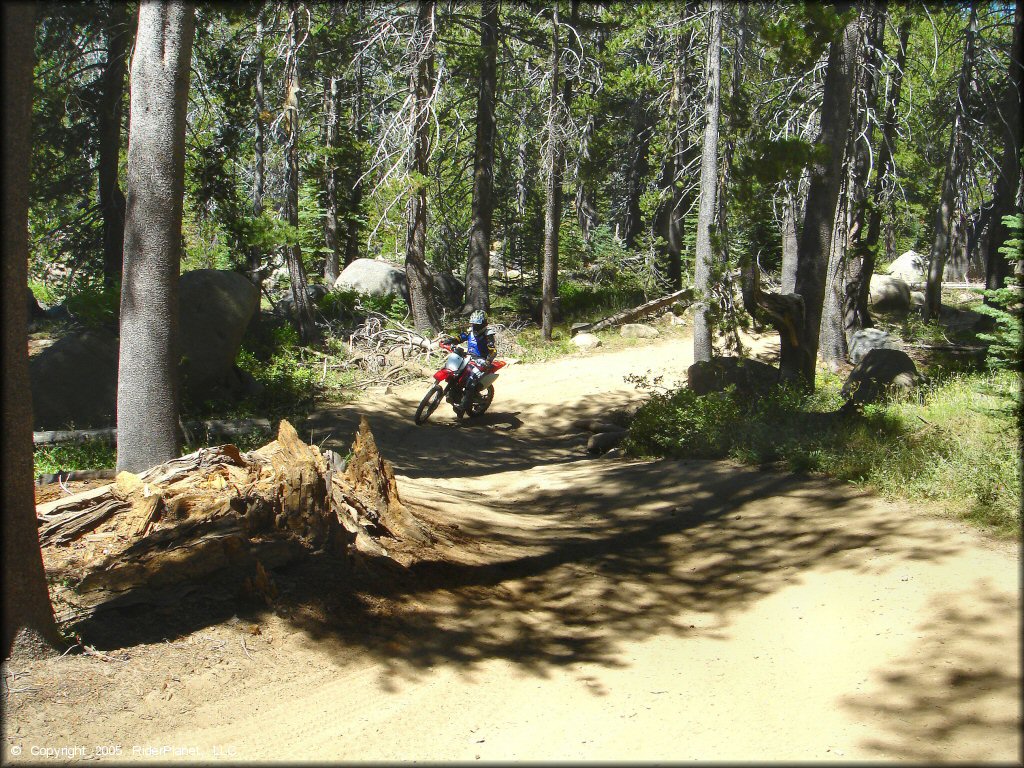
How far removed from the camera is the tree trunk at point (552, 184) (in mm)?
19688

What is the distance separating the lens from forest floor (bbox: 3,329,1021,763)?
389 centimetres

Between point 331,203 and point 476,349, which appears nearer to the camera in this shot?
point 476,349

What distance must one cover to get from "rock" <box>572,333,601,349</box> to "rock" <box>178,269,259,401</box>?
9202mm

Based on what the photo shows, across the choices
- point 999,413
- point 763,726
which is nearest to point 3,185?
point 763,726

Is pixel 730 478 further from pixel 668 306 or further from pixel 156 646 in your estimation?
pixel 668 306

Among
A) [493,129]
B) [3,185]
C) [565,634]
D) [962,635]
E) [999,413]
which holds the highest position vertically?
[493,129]

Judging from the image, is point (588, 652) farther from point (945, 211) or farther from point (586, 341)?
point (945, 211)

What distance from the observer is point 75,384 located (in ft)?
38.2

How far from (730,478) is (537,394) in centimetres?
856

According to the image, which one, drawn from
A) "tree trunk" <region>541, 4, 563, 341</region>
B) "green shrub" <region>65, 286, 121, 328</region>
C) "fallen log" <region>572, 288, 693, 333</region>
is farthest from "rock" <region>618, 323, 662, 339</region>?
"green shrub" <region>65, 286, 121, 328</region>

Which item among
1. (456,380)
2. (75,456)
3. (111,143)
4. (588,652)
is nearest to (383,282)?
(111,143)

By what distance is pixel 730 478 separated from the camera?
8438 millimetres

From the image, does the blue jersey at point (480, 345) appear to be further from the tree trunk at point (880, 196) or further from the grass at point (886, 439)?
the tree trunk at point (880, 196)

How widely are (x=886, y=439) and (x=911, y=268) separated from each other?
26843 mm
